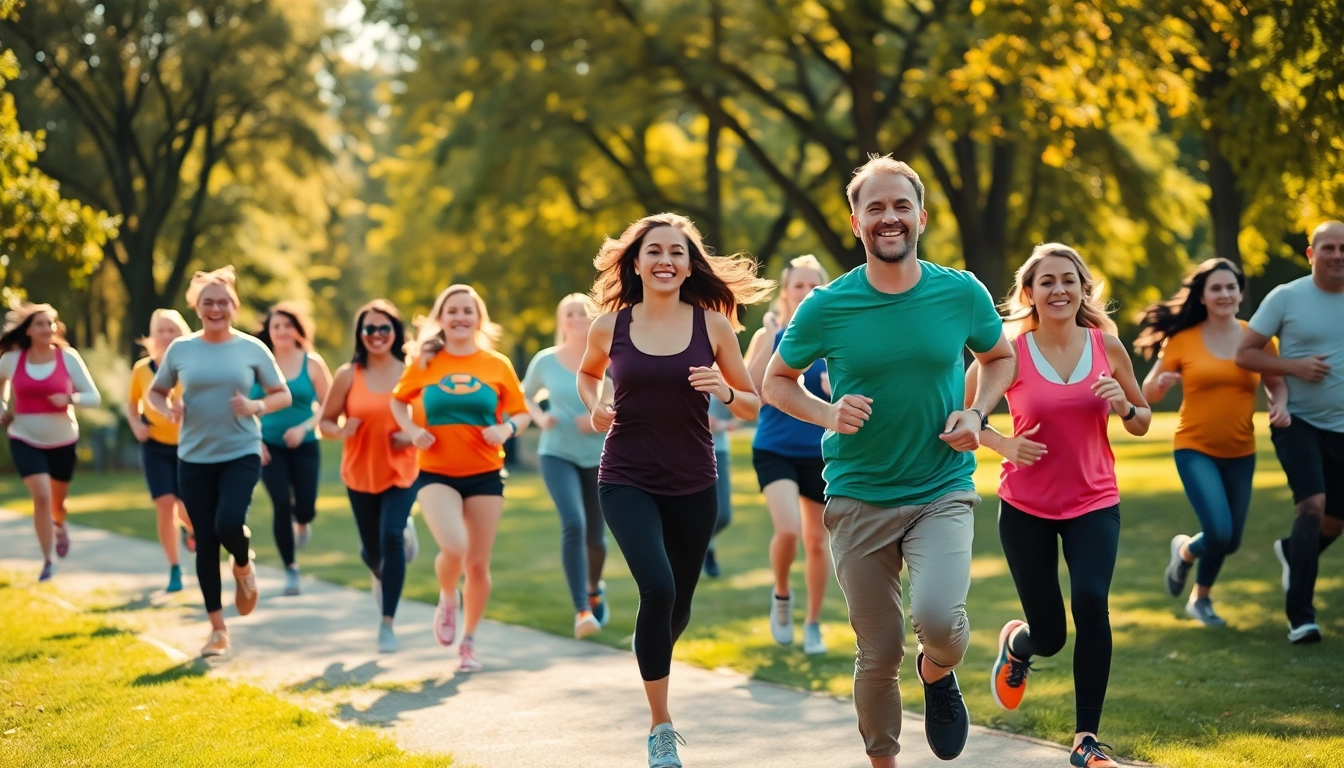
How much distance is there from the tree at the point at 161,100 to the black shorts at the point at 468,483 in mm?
26034

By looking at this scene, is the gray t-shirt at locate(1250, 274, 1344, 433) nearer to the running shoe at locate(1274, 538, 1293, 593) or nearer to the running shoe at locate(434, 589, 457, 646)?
the running shoe at locate(1274, 538, 1293, 593)

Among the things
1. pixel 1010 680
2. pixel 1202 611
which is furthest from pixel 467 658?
pixel 1202 611

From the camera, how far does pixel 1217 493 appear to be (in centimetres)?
909

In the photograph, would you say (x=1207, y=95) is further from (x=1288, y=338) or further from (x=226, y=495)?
(x=226, y=495)

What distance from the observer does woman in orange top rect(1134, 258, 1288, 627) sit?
910 centimetres

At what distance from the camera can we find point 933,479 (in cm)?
554

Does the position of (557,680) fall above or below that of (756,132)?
below

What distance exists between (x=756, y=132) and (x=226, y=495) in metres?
33.1

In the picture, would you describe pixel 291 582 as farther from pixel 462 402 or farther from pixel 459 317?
pixel 459 317

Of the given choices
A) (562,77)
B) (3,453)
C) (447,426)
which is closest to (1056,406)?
(447,426)

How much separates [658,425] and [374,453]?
4.04 metres

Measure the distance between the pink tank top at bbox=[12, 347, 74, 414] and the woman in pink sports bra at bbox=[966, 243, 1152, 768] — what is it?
8.98 metres

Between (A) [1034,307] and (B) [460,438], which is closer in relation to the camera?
(A) [1034,307]

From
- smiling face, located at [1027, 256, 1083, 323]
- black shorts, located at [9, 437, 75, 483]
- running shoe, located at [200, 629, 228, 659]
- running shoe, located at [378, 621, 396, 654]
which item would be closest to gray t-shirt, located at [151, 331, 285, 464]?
running shoe, located at [200, 629, 228, 659]
